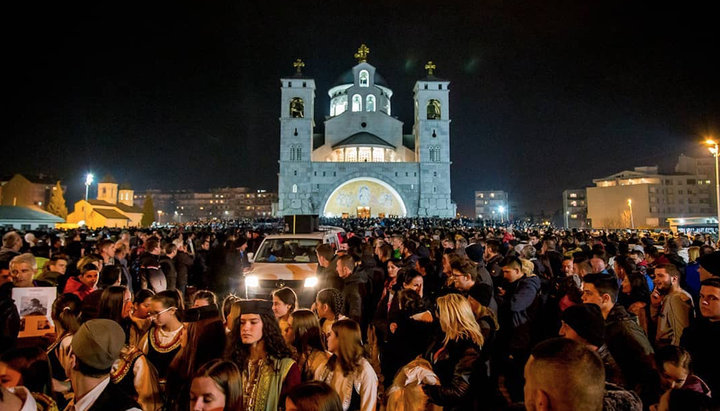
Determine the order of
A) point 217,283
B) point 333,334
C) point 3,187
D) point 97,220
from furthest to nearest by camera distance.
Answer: point 3,187, point 97,220, point 217,283, point 333,334

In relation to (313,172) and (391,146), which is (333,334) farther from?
(391,146)

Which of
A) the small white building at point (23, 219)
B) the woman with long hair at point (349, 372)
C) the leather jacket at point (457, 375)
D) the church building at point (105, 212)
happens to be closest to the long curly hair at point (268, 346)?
the woman with long hair at point (349, 372)

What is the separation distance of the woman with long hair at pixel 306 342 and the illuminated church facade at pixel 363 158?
45.1m

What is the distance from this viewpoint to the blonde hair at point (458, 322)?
3.24 m

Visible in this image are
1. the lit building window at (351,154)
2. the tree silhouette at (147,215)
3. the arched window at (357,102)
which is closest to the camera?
the lit building window at (351,154)

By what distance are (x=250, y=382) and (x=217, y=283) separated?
22.9ft

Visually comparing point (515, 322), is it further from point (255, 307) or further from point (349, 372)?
point (255, 307)

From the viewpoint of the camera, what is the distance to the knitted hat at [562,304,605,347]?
276 cm

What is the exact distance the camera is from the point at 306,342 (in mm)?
3395

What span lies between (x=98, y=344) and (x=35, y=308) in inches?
108

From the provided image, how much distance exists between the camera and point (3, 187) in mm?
69750

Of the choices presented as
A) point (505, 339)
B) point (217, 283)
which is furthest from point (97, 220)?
point (505, 339)

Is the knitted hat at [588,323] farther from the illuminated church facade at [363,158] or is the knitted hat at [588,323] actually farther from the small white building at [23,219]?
the illuminated church facade at [363,158]

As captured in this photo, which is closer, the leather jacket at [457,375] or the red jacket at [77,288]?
the leather jacket at [457,375]
